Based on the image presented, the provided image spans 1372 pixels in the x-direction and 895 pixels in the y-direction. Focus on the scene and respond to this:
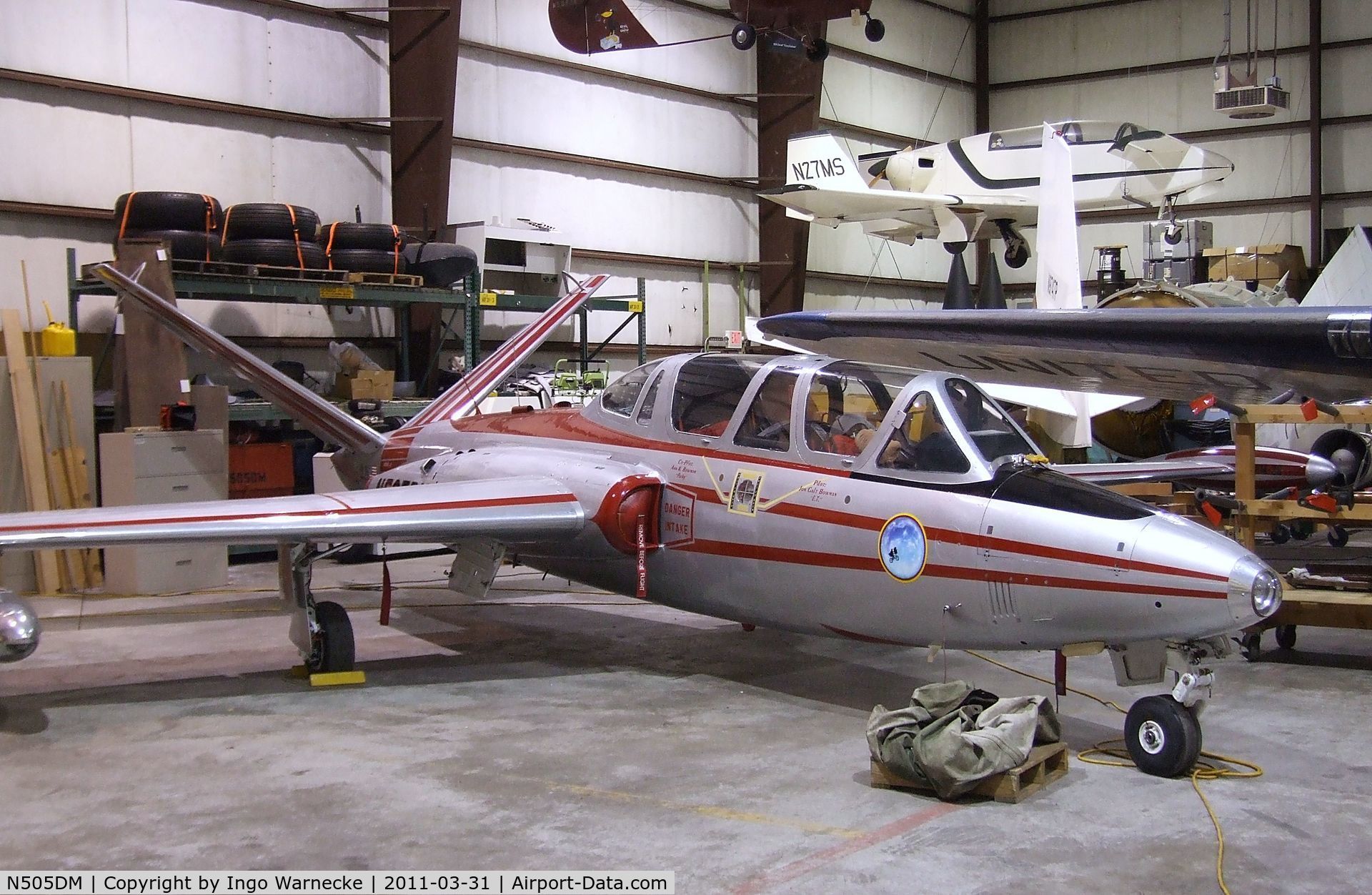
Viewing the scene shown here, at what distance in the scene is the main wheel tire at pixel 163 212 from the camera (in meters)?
12.6

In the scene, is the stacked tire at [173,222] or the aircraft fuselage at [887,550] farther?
the stacked tire at [173,222]

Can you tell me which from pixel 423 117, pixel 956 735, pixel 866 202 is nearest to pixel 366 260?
pixel 423 117

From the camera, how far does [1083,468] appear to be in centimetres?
935

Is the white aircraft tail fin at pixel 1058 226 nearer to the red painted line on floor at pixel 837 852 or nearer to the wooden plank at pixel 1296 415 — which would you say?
the wooden plank at pixel 1296 415

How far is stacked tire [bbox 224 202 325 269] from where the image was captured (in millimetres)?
12961

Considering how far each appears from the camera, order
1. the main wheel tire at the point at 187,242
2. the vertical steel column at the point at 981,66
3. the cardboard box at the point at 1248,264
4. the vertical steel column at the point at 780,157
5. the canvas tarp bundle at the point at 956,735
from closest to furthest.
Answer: the canvas tarp bundle at the point at 956,735 → the main wheel tire at the point at 187,242 → the cardboard box at the point at 1248,264 → the vertical steel column at the point at 780,157 → the vertical steel column at the point at 981,66

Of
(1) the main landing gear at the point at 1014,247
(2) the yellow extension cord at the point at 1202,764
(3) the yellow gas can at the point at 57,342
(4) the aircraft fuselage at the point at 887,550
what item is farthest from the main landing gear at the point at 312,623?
(1) the main landing gear at the point at 1014,247

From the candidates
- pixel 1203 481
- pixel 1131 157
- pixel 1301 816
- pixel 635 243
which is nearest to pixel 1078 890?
pixel 1301 816

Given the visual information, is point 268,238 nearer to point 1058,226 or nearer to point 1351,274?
point 1058,226

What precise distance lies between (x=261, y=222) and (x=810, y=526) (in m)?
8.99

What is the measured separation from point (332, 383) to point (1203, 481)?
9.79 m

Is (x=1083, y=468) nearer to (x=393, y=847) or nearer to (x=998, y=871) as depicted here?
(x=998, y=871)

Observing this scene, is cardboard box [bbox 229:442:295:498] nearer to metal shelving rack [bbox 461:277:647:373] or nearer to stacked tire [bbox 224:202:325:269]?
stacked tire [bbox 224:202:325:269]

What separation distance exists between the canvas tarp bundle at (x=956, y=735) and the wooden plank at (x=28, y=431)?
29.0ft
